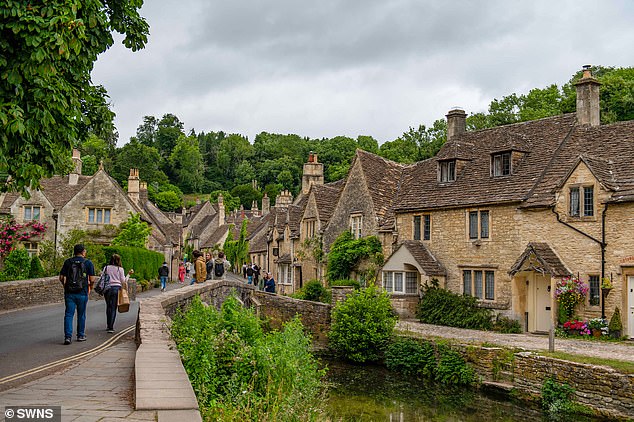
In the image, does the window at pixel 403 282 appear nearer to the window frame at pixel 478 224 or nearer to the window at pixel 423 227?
the window at pixel 423 227

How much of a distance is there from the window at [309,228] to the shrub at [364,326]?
15.1 m

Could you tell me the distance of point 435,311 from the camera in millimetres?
29734

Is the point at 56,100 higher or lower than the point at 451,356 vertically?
higher

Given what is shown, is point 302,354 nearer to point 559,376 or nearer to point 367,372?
point 559,376

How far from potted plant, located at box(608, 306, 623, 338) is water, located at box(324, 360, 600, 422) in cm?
617

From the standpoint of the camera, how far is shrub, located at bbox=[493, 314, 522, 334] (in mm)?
27031

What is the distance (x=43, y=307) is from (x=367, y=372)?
12.0 m

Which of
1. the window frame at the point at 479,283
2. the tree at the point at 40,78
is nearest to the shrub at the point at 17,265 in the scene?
the tree at the point at 40,78

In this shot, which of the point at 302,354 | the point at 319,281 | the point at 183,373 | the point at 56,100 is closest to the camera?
the point at 183,373

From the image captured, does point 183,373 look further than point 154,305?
No

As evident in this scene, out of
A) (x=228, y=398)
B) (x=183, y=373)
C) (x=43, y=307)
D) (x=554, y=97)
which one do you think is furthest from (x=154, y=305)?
(x=554, y=97)

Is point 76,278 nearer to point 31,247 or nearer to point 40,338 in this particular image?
point 40,338

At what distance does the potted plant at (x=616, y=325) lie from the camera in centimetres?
2342

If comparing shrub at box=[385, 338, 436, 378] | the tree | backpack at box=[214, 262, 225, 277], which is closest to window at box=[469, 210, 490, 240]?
shrub at box=[385, 338, 436, 378]
